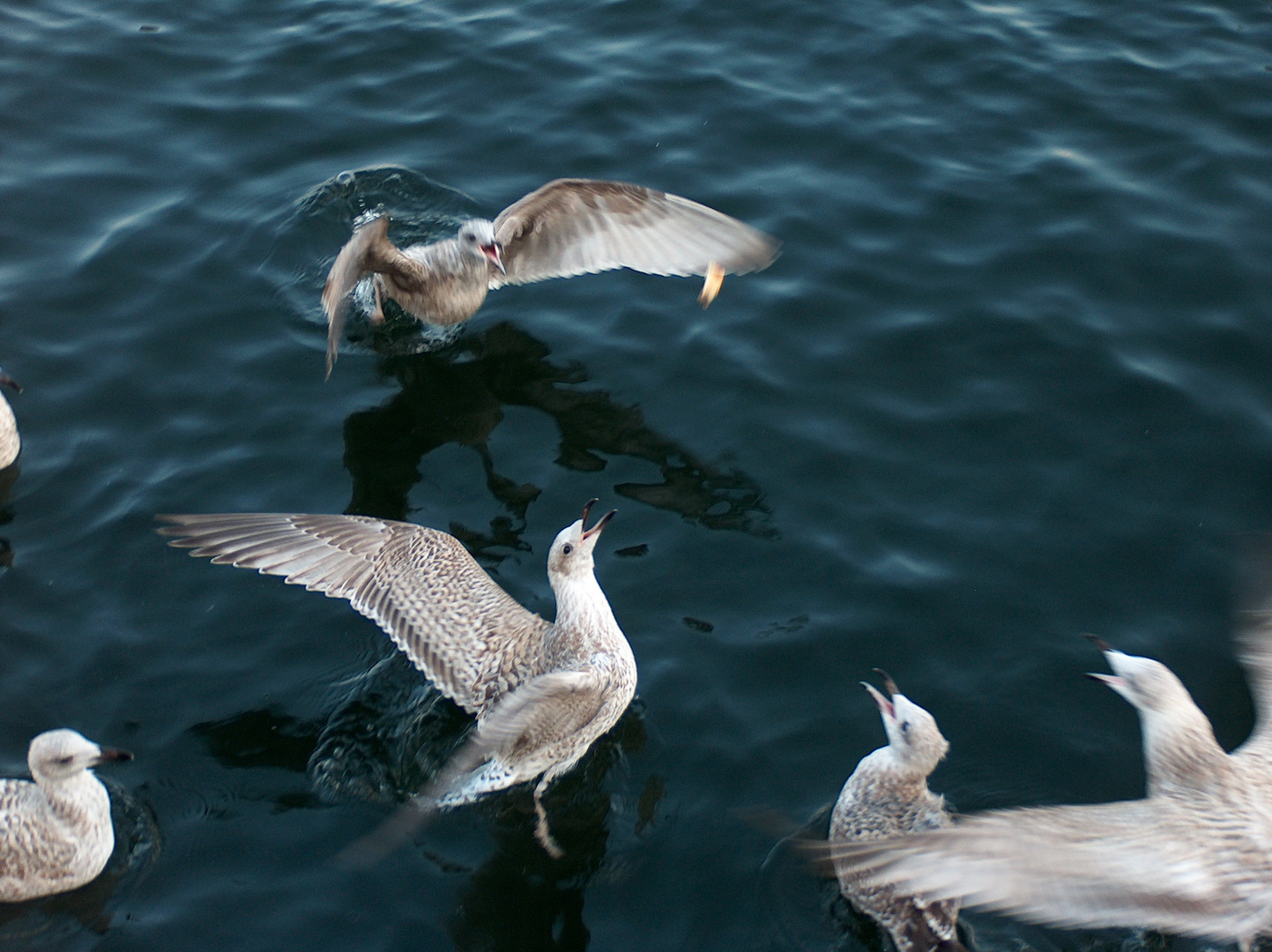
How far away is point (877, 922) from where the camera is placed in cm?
502

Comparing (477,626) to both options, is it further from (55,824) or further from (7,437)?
(7,437)

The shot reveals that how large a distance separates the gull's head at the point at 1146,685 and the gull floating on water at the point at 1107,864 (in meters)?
0.53

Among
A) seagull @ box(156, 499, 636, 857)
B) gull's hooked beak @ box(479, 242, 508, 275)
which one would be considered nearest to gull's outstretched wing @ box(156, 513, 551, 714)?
seagull @ box(156, 499, 636, 857)

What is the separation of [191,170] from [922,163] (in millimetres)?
5962

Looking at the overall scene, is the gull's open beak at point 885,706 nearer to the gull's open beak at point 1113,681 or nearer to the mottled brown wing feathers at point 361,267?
the gull's open beak at point 1113,681

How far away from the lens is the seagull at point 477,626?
207 inches

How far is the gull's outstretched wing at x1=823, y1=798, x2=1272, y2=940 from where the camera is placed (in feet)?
14.0

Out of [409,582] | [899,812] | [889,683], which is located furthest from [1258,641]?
[409,582]

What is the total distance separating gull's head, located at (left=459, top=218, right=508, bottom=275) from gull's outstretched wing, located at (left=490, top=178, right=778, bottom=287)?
8 cm

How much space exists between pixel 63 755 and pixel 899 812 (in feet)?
11.7

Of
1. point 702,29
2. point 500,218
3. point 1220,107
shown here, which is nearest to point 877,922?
point 500,218

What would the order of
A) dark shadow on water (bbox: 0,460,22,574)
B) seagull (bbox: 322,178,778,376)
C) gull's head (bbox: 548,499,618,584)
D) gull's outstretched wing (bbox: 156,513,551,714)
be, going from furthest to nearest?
seagull (bbox: 322,178,778,376)
dark shadow on water (bbox: 0,460,22,574)
gull's outstretched wing (bbox: 156,513,551,714)
gull's head (bbox: 548,499,618,584)

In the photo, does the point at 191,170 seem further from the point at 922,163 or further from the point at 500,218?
the point at 922,163

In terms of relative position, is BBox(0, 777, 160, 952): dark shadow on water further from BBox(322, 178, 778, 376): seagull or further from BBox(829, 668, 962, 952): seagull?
BBox(322, 178, 778, 376): seagull
